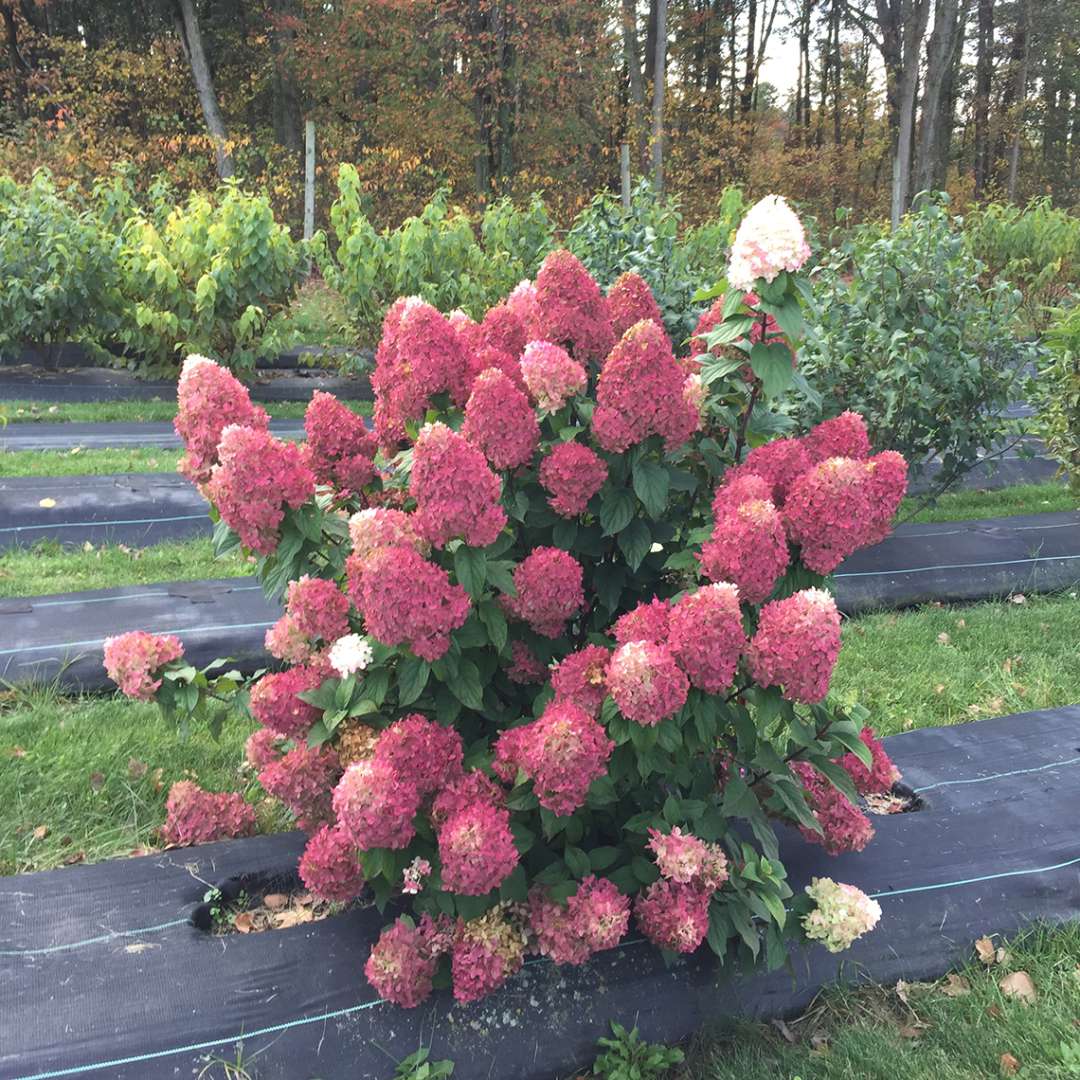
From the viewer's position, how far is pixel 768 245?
5.29 ft

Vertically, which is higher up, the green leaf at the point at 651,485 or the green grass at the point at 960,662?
the green leaf at the point at 651,485

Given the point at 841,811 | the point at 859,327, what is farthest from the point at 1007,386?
the point at 841,811

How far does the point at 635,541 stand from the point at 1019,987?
133 centimetres

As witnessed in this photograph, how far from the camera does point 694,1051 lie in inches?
72.9

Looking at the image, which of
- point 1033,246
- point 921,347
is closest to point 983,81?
point 1033,246

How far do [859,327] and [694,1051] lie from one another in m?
3.88

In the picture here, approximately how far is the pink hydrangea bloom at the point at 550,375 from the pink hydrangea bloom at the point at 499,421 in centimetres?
4

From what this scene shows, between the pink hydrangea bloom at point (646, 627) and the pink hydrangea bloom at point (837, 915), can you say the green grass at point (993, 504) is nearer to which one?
the pink hydrangea bloom at point (837, 915)

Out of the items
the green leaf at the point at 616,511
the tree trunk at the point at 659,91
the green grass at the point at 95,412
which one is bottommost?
the green grass at the point at 95,412

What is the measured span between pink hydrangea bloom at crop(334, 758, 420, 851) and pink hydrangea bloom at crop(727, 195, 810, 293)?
1.06 m

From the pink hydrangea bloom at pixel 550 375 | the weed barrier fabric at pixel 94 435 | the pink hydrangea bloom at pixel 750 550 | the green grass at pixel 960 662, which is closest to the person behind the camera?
the pink hydrangea bloom at pixel 750 550

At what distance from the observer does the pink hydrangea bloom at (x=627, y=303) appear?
192 centimetres

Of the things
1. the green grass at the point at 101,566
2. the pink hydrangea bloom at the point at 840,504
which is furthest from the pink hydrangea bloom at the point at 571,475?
the green grass at the point at 101,566

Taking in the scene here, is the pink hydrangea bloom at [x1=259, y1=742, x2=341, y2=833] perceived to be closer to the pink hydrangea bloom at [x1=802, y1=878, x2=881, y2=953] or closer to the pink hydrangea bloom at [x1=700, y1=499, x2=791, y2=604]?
the pink hydrangea bloom at [x1=700, y1=499, x2=791, y2=604]
